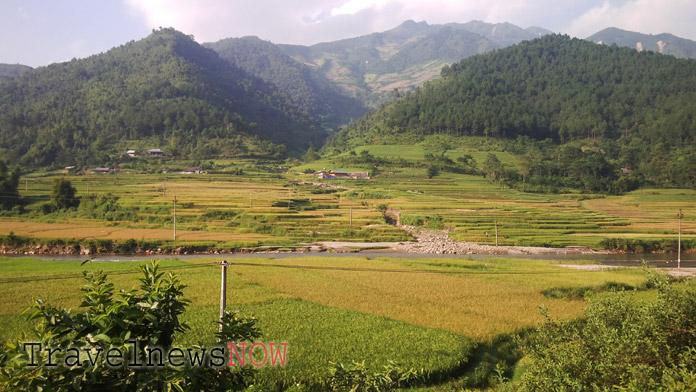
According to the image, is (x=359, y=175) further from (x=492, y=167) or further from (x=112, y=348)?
(x=112, y=348)

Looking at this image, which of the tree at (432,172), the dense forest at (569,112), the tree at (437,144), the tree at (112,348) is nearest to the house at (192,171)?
the tree at (432,172)

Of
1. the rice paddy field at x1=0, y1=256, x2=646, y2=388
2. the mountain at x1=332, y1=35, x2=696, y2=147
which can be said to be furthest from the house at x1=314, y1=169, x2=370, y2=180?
the rice paddy field at x1=0, y1=256, x2=646, y2=388

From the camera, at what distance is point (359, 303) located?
16.4 m

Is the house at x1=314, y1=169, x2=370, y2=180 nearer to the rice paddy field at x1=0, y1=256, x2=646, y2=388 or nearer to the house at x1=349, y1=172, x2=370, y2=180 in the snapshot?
the house at x1=349, y1=172, x2=370, y2=180

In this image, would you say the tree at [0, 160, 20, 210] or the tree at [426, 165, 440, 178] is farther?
the tree at [426, 165, 440, 178]

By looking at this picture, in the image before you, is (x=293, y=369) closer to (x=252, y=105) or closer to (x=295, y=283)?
(x=295, y=283)

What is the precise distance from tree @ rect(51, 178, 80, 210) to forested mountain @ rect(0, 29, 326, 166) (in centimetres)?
3270

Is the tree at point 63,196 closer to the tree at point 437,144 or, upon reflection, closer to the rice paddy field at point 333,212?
the rice paddy field at point 333,212

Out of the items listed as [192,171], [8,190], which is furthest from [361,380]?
[192,171]

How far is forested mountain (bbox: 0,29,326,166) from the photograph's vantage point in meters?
79.9

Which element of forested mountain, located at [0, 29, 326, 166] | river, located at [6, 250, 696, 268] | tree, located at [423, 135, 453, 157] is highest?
forested mountain, located at [0, 29, 326, 166]

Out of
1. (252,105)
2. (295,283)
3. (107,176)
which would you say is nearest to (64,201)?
(107,176)

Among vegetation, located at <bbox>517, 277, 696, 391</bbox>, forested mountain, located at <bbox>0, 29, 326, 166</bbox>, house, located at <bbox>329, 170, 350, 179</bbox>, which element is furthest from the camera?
forested mountain, located at <bbox>0, 29, 326, 166</bbox>

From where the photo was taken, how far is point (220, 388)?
3.12 meters
